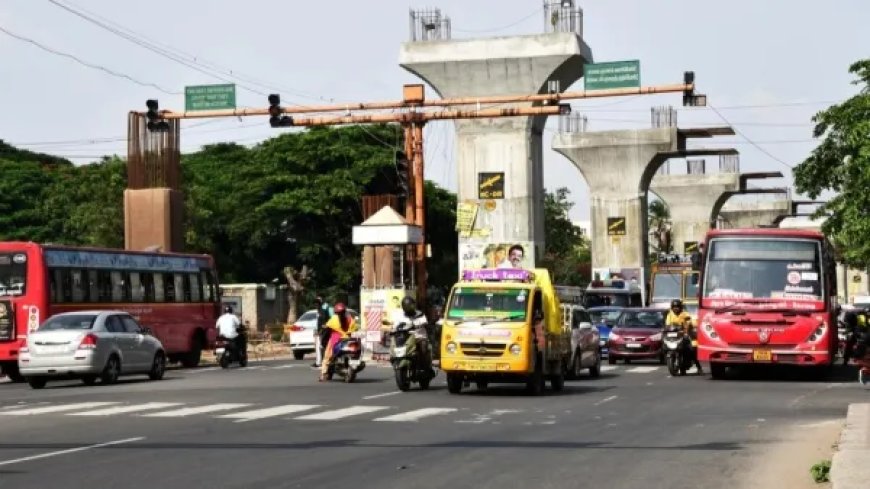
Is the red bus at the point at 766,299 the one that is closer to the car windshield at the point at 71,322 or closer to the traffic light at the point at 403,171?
the traffic light at the point at 403,171

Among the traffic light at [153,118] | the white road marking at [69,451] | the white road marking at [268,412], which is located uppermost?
the traffic light at [153,118]

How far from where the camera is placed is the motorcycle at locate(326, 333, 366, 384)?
30.0m

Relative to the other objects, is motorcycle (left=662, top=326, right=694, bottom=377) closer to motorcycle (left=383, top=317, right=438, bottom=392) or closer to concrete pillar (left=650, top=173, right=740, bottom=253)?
motorcycle (left=383, top=317, right=438, bottom=392)

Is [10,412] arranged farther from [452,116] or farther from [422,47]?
[422,47]

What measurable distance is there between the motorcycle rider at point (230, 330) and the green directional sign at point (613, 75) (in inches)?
444

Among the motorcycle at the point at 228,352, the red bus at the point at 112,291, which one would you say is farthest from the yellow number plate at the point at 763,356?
the red bus at the point at 112,291

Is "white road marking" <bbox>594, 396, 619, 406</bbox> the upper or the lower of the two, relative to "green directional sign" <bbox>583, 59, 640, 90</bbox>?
lower

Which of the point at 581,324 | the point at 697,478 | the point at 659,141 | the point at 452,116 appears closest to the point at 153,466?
the point at 697,478

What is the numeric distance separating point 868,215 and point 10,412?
69.4 feet

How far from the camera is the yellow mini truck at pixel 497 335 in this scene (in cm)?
2420

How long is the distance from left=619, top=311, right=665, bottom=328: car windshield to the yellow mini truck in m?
14.7

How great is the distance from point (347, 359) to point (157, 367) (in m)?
4.97

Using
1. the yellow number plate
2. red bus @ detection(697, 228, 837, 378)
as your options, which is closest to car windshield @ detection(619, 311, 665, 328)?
red bus @ detection(697, 228, 837, 378)

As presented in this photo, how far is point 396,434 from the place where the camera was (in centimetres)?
1723
